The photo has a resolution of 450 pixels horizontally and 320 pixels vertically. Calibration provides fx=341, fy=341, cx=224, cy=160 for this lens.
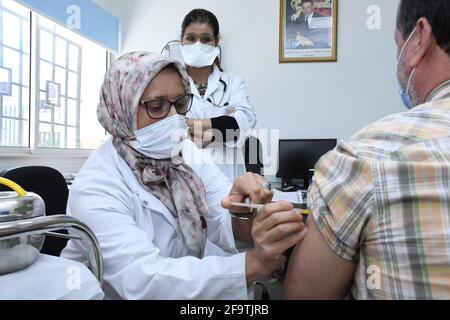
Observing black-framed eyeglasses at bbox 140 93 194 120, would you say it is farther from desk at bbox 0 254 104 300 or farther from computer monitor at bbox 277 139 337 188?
computer monitor at bbox 277 139 337 188

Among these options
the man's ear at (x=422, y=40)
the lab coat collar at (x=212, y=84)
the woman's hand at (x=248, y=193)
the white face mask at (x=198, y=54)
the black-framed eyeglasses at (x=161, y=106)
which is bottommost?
the woman's hand at (x=248, y=193)

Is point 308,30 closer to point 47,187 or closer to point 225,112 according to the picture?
point 225,112

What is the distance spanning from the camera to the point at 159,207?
39.8 inches

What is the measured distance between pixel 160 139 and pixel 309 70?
8.58ft

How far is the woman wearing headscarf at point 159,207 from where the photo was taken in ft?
2.40

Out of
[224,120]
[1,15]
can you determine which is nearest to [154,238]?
[224,120]

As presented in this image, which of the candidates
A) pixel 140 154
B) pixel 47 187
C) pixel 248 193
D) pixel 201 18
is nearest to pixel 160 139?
pixel 140 154

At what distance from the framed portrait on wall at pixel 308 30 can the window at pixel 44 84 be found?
1855mm

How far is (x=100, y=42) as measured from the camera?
3.34 meters

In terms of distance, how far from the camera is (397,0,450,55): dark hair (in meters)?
0.70

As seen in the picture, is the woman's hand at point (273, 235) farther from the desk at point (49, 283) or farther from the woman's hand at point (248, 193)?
the desk at point (49, 283)

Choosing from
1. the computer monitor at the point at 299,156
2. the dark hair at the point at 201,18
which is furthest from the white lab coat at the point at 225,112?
the computer monitor at the point at 299,156

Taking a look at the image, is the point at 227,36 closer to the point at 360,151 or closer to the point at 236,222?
the point at 236,222

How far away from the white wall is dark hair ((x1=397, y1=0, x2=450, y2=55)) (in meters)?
2.64
